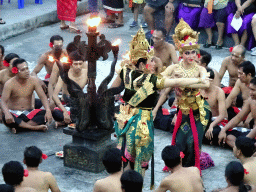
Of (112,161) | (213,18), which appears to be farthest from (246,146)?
(213,18)

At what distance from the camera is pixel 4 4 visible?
14219 mm

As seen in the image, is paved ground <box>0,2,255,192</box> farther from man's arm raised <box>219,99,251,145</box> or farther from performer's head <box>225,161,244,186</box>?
performer's head <box>225,161,244,186</box>

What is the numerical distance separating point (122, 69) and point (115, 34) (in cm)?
727

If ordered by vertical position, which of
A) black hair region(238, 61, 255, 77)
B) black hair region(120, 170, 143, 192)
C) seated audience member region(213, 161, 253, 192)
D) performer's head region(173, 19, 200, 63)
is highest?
performer's head region(173, 19, 200, 63)

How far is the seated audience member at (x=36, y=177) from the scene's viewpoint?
4.84 m

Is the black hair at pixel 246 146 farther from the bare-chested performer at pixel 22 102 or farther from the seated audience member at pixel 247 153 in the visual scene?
the bare-chested performer at pixel 22 102

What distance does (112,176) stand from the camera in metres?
4.77

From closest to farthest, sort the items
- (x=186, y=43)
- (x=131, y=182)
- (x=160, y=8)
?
(x=131, y=182), (x=186, y=43), (x=160, y=8)

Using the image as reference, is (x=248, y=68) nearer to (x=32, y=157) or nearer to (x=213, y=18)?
(x=32, y=157)

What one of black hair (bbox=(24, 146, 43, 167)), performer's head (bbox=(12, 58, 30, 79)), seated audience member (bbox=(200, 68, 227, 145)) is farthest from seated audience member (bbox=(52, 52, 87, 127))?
black hair (bbox=(24, 146, 43, 167))

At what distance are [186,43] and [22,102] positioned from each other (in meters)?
2.87

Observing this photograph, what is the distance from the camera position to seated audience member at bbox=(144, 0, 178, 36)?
11727 millimetres

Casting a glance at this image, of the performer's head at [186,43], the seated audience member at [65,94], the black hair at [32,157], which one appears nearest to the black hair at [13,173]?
the black hair at [32,157]

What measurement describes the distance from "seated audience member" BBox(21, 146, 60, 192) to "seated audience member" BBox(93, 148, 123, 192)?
0.50 meters
